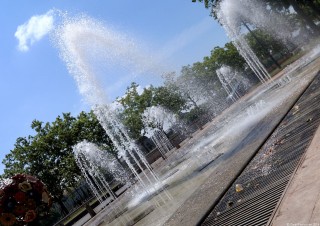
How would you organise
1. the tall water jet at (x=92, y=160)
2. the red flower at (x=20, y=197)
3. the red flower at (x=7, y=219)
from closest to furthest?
the red flower at (x=7, y=219) → the red flower at (x=20, y=197) → the tall water jet at (x=92, y=160)

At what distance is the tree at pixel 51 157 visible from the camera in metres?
34.4

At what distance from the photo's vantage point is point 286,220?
3760 millimetres

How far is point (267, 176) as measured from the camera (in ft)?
19.3

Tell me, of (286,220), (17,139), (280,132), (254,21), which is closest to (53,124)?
(17,139)

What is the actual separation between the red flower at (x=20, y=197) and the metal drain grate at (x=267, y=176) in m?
2.93

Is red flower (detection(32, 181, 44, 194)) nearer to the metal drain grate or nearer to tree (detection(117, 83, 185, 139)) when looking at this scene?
the metal drain grate

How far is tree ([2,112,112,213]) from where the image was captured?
3438 cm

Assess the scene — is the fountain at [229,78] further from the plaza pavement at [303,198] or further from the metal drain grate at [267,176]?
the plaza pavement at [303,198]

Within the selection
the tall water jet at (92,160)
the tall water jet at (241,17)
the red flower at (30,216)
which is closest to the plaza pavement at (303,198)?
the red flower at (30,216)

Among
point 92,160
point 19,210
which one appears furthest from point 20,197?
point 92,160

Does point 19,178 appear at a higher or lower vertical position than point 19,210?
higher

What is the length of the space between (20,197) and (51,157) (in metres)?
31.5

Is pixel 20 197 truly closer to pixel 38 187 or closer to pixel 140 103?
pixel 38 187

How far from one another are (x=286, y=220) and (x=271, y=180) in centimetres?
186
